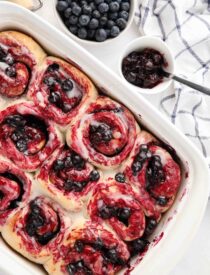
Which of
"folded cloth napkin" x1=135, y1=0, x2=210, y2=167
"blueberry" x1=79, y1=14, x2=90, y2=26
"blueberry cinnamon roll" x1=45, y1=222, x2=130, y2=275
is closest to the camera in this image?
"blueberry cinnamon roll" x1=45, y1=222, x2=130, y2=275

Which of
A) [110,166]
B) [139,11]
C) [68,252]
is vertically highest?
[139,11]

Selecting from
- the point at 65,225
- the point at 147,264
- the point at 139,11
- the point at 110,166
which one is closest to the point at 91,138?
the point at 110,166

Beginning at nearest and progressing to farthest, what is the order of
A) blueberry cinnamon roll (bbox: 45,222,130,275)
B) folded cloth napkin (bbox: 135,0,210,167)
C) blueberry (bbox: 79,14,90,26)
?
blueberry cinnamon roll (bbox: 45,222,130,275), blueberry (bbox: 79,14,90,26), folded cloth napkin (bbox: 135,0,210,167)

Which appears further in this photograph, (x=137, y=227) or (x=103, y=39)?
(x=103, y=39)

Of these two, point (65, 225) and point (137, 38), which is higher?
point (137, 38)

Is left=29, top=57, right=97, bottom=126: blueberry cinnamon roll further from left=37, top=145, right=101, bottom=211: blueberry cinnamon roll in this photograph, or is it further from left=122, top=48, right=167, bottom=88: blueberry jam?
left=122, top=48, right=167, bottom=88: blueberry jam

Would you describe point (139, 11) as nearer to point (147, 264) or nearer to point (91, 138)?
point (91, 138)

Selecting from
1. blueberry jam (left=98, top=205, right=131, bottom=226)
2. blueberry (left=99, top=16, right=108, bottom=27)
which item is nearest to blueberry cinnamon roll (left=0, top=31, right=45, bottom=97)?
blueberry (left=99, top=16, right=108, bottom=27)
